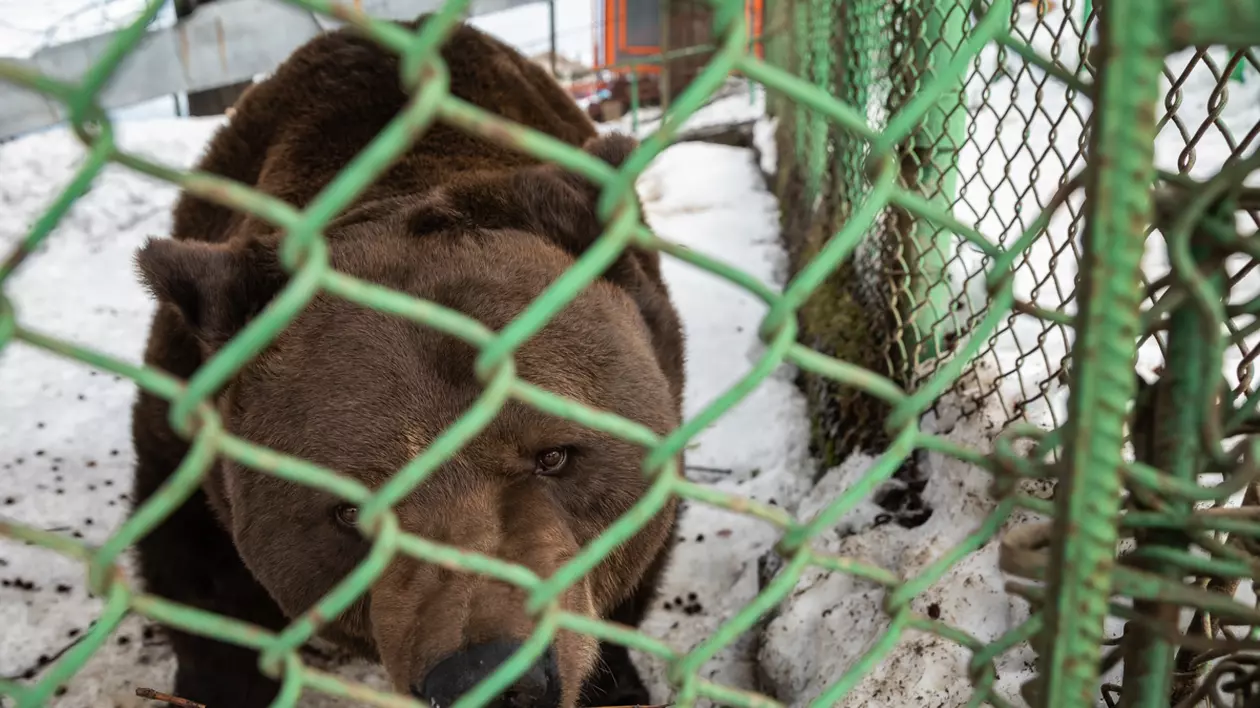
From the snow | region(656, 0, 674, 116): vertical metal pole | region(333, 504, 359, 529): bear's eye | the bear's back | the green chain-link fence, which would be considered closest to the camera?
the green chain-link fence

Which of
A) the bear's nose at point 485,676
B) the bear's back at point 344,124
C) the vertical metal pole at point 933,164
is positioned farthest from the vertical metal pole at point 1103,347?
the bear's back at point 344,124

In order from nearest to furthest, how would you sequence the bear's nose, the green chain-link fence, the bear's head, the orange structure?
1. the green chain-link fence
2. the bear's nose
3. the bear's head
4. the orange structure

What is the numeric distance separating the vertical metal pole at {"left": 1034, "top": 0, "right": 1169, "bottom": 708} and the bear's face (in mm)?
970

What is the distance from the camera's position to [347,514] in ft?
6.99

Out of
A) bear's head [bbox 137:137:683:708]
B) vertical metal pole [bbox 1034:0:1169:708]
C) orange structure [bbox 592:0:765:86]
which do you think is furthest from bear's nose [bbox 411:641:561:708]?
orange structure [bbox 592:0:765:86]

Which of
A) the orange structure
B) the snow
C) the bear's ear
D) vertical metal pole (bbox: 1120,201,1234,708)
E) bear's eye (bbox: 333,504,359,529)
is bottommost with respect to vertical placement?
the snow

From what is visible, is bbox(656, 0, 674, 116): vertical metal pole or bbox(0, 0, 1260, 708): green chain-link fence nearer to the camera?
bbox(0, 0, 1260, 708): green chain-link fence

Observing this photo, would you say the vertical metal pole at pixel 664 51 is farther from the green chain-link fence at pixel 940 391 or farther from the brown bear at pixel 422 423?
the green chain-link fence at pixel 940 391

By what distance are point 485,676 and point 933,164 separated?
213 centimetres

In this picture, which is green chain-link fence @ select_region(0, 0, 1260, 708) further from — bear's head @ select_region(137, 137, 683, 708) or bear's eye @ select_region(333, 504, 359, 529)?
bear's eye @ select_region(333, 504, 359, 529)

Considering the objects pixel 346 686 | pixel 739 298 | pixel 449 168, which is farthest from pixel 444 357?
pixel 739 298

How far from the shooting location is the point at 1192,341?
3.51 ft

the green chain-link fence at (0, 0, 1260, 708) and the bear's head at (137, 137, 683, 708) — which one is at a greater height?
the green chain-link fence at (0, 0, 1260, 708)

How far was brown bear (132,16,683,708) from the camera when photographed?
77.0 inches
